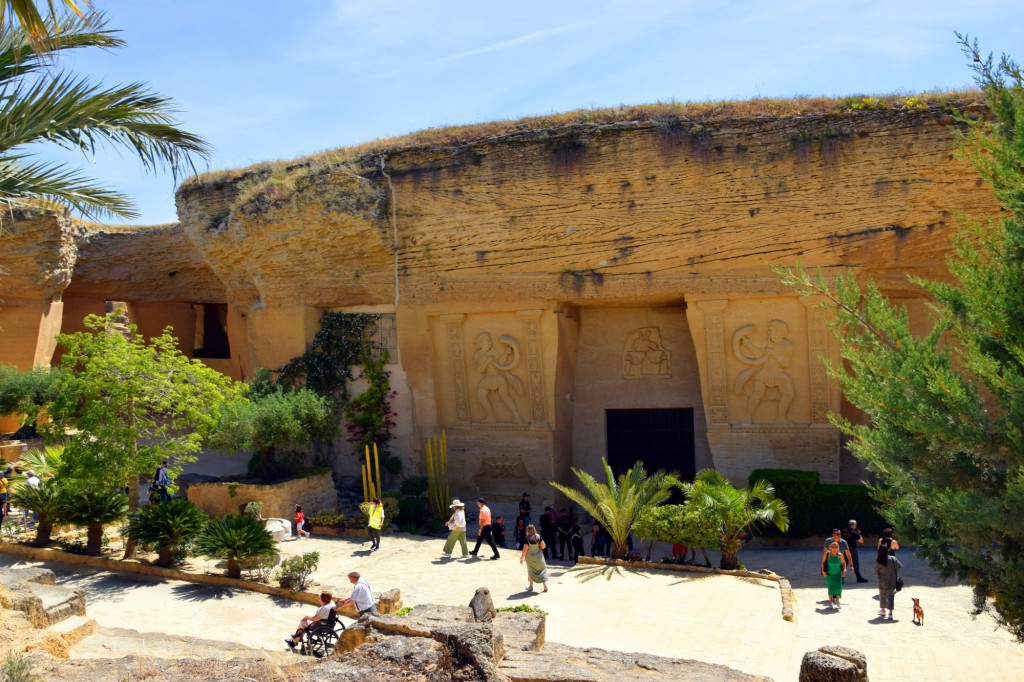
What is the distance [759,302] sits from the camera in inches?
673

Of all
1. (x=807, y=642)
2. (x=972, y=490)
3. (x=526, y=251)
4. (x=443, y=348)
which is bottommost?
(x=807, y=642)

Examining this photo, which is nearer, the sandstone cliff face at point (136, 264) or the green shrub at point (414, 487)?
the green shrub at point (414, 487)

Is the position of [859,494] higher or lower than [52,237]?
lower

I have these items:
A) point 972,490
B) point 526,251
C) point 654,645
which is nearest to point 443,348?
point 526,251

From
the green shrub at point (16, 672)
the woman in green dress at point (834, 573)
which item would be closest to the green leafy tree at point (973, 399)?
the woman in green dress at point (834, 573)

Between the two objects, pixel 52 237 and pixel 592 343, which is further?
pixel 52 237

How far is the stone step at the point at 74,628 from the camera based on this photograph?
9656 mm

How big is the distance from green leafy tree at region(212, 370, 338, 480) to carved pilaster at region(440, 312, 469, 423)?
2541 millimetres

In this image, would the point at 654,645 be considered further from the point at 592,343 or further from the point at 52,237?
the point at 52,237

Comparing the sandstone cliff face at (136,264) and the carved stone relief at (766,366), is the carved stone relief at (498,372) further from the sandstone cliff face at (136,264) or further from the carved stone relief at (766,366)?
the sandstone cliff face at (136,264)

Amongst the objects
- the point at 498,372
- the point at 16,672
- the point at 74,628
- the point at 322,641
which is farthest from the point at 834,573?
the point at 16,672

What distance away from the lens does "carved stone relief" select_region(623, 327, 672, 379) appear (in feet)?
62.8

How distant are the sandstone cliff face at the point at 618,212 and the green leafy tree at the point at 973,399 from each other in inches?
355

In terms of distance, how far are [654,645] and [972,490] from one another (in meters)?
4.63
